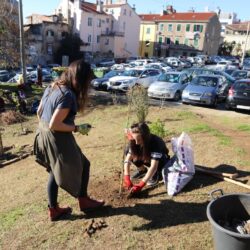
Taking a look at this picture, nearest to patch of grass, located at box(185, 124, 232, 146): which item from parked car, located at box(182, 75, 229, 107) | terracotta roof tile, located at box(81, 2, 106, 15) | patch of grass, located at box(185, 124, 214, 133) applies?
patch of grass, located at box(185, 124, 214, 133)

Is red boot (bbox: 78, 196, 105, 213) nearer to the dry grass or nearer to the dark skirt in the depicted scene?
the dry grass

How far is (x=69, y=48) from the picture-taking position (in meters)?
53.1

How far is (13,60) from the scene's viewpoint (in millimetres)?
24406

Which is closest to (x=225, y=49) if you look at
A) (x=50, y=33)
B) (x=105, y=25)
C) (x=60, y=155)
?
(x=105, y=25)

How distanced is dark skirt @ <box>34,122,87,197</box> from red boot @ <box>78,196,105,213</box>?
529mm

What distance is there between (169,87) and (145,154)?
45.7 feet

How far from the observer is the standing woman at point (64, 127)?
4.11m

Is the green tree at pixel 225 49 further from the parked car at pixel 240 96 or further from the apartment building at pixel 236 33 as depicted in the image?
the parked car at pixel 240 96

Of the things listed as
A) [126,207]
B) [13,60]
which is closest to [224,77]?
[13,60]

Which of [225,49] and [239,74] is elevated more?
[239,74]

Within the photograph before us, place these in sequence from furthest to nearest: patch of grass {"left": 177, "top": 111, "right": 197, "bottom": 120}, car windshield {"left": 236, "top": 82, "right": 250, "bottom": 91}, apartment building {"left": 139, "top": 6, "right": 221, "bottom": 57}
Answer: apartment building {"left": 139, "top": 6, "right": 221, "bottom": 57}
car windshield {"left": 236, "top": 82, "right": 250, "bottom": 91}
patch of grass {"left": 177, "top": 111, "right": 197, "bottom": 120}

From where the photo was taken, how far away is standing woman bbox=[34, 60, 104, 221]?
13.5 ft

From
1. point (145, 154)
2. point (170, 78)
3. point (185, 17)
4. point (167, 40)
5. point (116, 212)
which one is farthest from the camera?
point (167, 40)

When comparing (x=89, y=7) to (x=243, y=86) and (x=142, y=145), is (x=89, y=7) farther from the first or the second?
(x=142, y=145)
